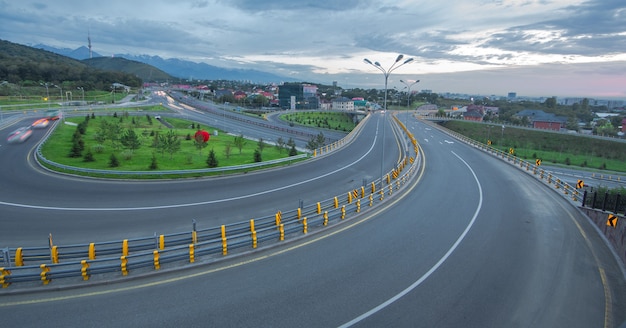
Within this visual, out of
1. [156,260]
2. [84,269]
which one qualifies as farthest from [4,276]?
[156,260]

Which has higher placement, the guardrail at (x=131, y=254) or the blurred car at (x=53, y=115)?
the blurred car at (x=53, y=115)

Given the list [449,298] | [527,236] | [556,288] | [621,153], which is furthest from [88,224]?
[621,153]

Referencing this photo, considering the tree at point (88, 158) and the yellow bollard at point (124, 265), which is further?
the tree at point (88, 158)

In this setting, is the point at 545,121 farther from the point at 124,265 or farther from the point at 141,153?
the point at 124,265

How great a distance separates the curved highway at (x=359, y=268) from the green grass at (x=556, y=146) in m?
50.7

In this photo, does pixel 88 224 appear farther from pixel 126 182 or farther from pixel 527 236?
pixel 527 236

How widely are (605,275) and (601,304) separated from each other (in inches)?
99.5

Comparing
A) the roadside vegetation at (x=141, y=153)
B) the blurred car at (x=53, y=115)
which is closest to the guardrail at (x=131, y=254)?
the roadside vegetation at (x=141, y=153)

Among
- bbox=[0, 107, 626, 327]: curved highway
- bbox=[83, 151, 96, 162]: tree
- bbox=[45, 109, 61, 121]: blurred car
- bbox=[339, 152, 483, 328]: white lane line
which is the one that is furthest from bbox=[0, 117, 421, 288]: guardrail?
bbox=[45, 109, 61, 121]: blurred car

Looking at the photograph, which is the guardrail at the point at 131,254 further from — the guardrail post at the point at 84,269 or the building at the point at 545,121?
the building at the point at 545,121

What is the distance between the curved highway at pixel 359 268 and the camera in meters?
9.00

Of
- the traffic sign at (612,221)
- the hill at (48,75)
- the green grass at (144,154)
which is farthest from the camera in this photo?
the hill at (48,75)

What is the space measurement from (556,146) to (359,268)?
9384cm

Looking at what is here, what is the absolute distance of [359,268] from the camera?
11.6 meters
